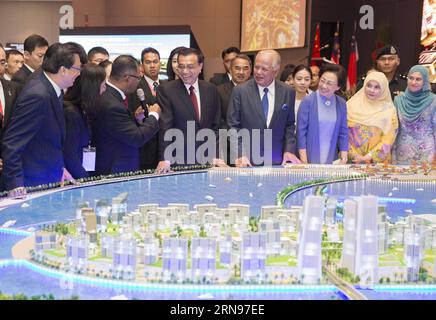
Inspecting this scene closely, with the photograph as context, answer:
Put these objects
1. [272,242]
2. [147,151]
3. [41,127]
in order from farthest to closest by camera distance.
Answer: [147,151] → [41,127] → [272,242]

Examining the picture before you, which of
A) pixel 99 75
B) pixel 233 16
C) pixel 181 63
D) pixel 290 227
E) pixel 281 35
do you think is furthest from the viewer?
pixel 233 16

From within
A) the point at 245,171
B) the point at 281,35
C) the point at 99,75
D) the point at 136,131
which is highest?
the point at 281,35

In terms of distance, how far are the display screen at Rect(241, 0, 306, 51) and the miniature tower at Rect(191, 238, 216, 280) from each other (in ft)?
33.1

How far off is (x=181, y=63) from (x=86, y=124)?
100 cm

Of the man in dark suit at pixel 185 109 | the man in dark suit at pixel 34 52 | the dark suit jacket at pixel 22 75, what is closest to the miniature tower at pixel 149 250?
the man in dark suit at pixel 185 109

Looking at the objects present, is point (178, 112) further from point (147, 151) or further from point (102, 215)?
point (102, 215)

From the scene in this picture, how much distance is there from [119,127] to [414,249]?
258 centimetres

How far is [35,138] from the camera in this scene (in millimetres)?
3736

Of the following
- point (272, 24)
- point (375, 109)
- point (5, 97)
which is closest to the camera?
point (5, 97)

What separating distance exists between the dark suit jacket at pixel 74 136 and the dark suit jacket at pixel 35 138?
31 cm

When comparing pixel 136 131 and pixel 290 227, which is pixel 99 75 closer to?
pixel 136 131


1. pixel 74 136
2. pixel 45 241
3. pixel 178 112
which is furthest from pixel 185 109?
pixel 45 241
